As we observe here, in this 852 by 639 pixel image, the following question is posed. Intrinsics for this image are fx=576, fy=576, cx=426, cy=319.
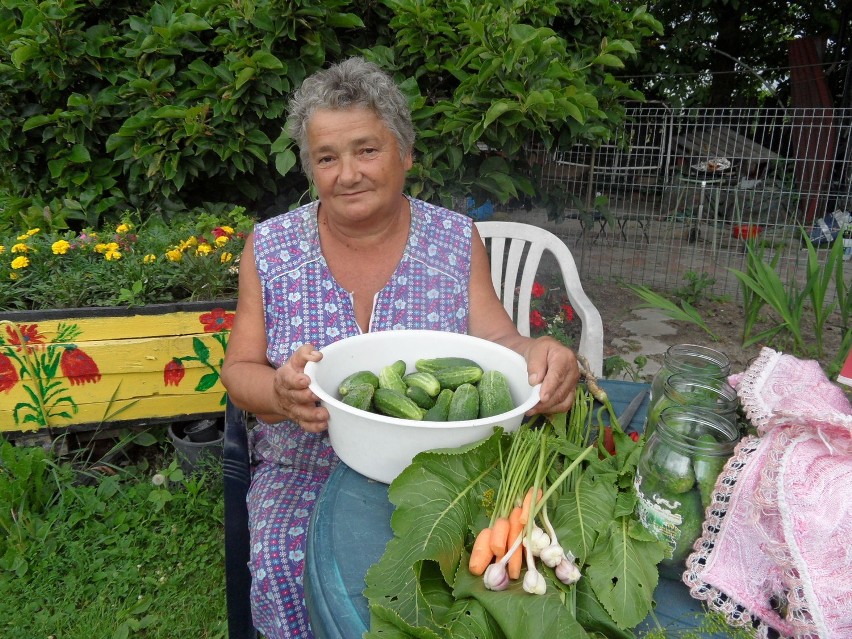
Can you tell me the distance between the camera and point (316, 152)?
1.91 meters

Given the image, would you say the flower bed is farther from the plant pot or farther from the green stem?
the plant pot

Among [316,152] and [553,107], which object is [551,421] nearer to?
[316,152]

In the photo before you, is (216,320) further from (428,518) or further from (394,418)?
(428,518)

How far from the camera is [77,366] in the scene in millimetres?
2680

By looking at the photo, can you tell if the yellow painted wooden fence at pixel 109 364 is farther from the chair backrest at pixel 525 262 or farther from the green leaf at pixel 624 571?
the green leaf at pixel 624 571

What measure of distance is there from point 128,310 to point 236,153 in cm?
119

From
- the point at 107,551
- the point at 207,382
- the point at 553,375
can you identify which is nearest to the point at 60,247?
the point at 207,382

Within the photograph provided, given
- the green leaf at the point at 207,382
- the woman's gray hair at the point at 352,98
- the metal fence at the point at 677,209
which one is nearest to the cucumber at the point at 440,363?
the woman's gray hair at the point at 352,98

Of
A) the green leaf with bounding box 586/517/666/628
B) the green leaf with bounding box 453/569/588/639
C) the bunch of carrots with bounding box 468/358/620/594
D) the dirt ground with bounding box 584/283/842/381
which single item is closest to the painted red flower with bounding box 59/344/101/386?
the bunch of carrots with bounding box 468/358/620/594

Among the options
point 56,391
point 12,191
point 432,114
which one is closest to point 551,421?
point 432,114

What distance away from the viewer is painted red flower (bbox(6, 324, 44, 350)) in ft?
8.44

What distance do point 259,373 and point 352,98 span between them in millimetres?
932

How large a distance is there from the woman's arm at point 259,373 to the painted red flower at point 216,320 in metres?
0.81

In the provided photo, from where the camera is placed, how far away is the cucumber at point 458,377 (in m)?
1.49
